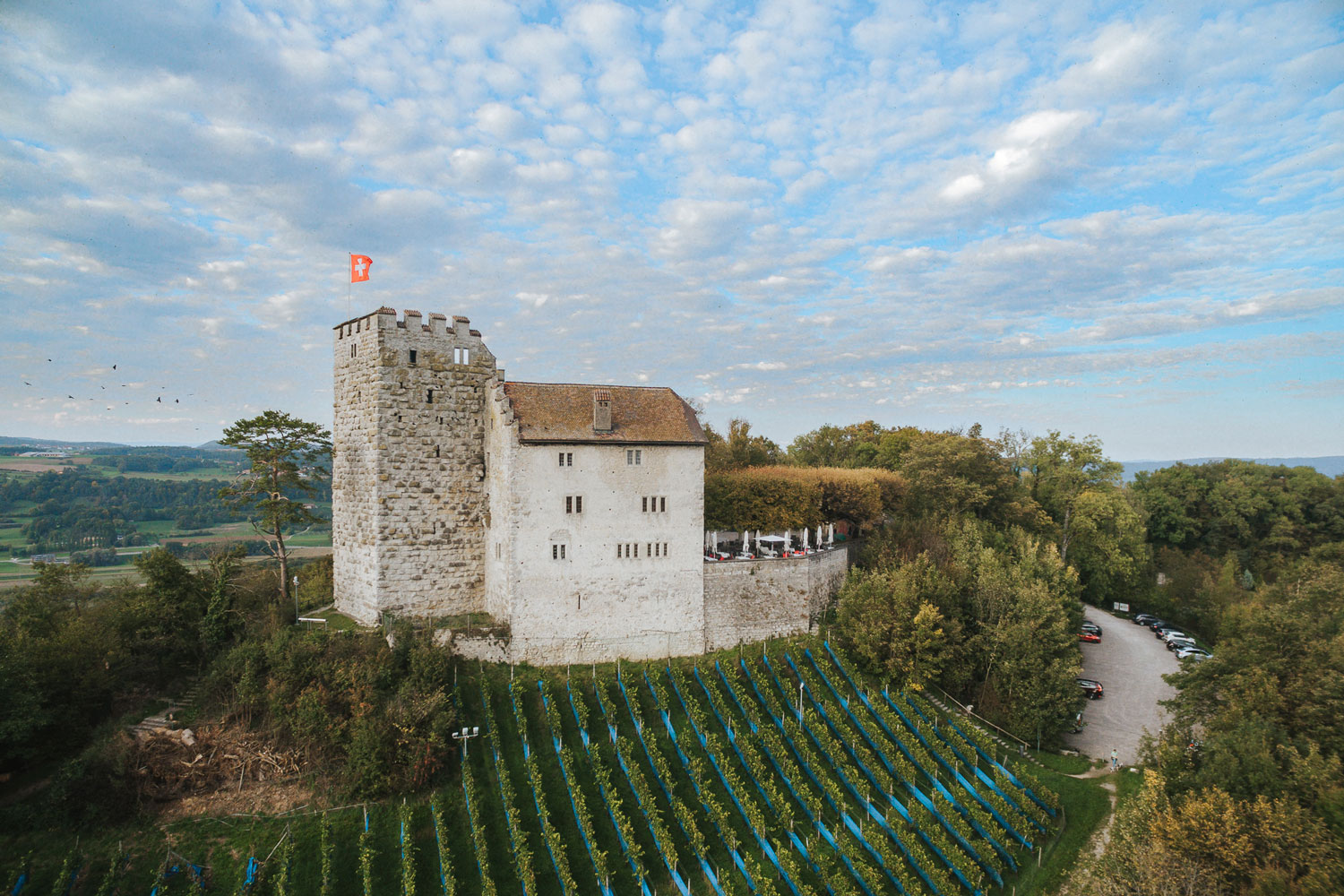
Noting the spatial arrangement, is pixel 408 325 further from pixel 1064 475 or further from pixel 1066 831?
pixel 1064 475

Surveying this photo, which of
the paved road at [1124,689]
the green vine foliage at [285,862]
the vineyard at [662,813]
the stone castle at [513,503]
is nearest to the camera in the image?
the green vine foliage at [285,862]

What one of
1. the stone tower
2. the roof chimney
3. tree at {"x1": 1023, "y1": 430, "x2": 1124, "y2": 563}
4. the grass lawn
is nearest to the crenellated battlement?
the stone tower

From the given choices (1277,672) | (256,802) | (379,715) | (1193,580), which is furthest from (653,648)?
(1193,580)

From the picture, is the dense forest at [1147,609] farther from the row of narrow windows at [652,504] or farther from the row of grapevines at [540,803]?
the row of grapevines at [540,803]

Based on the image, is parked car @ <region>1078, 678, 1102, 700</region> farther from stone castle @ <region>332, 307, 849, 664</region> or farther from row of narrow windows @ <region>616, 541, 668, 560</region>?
row of narrow windows @ <region>616, 541, 668, 560</region>

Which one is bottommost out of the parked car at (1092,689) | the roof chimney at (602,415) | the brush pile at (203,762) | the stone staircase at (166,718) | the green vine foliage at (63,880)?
the parked car at (1092,689)

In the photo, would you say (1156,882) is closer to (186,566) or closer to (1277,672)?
(1277,672)

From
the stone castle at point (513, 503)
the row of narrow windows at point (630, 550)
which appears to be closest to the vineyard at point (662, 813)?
the stone castle at point (513, 503)
